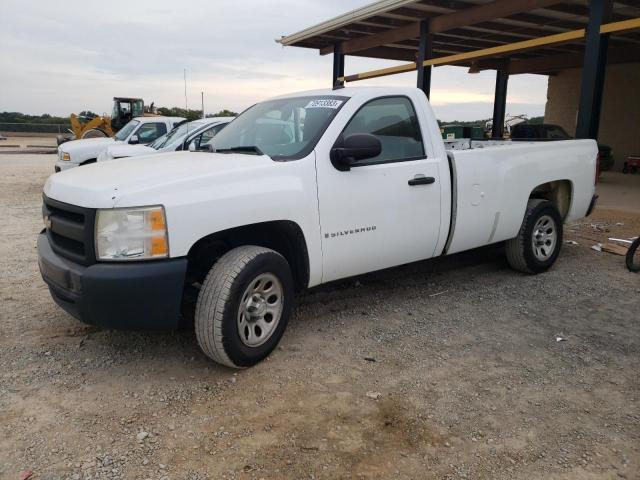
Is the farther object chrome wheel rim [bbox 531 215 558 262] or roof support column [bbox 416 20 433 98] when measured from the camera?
roof support column [bbox 416 20 433 98]

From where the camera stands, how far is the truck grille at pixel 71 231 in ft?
10.4

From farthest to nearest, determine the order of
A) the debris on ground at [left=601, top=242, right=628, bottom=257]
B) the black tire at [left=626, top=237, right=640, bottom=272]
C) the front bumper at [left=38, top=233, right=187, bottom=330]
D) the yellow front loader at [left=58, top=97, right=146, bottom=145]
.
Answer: the yellow front loader at [left=58, top=97, right=146, bottom=145] < the debris on ground at [left=601, top=242, right=628, bottom=257] < the black tire at [left=626, top=237, right=640, bottom=272] < the front bumper at [left=38, top=233, right=187, bottom=330]

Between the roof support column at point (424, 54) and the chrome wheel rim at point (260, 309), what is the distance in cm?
1036

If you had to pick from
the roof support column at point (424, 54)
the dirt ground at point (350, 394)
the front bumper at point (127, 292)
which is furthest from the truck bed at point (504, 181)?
the roof support column at point (424, 54)

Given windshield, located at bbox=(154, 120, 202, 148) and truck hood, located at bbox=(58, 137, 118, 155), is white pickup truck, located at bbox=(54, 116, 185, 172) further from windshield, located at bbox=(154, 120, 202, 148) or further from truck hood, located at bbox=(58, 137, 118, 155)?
windshield, located at bbox=(154, 120, 202, 148)

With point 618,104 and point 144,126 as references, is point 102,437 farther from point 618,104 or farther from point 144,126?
point 618,104

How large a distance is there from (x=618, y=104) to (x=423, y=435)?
20284mm

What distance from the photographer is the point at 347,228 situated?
4.02 meters

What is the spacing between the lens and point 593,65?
9.02m

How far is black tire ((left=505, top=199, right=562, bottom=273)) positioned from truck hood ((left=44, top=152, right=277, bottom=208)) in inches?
126

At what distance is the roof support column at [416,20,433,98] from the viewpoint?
41.0ft

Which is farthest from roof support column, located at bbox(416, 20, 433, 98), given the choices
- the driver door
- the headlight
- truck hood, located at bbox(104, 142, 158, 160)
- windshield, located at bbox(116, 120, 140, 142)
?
the headlight

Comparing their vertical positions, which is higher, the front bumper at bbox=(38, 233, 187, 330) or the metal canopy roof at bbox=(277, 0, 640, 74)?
the metal canopy roof at bbox=(277, 0, 640, 74)

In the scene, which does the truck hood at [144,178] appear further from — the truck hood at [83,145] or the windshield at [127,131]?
the windshield at [127,131]
